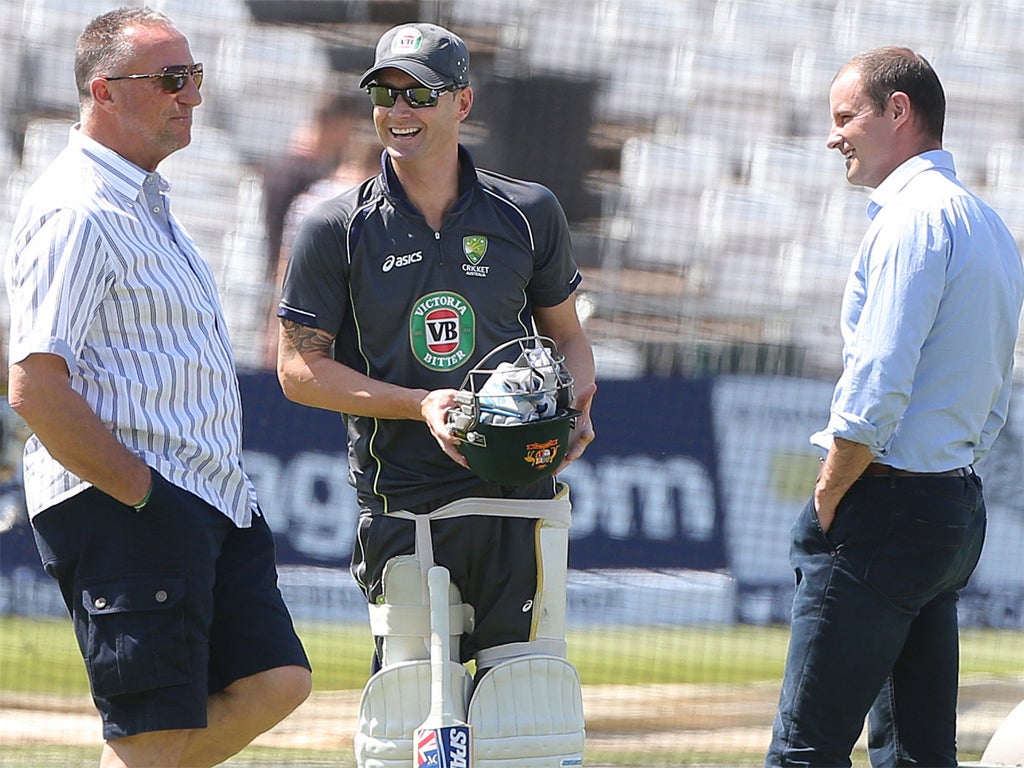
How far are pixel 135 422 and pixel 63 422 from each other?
0.19 meters

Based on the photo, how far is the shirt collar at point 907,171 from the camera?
3344 mm

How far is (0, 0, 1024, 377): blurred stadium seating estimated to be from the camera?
607 centimetres

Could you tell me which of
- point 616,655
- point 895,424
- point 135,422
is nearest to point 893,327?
point 895,424

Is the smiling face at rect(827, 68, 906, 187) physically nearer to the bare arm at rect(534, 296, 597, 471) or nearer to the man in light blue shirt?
the man in light blue shirt

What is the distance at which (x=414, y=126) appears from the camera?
10.8 ft

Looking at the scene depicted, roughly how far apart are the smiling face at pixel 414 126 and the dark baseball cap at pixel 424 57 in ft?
0.07

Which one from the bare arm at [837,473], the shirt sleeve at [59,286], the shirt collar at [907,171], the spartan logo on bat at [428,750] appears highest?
the shirt collar at [907,171]

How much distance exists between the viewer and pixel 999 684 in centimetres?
556

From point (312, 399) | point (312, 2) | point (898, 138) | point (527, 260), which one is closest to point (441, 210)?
point (527, 260)

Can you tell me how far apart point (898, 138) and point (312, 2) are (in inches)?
141

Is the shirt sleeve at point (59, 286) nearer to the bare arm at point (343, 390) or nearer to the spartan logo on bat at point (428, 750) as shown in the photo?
the bare arm at point (343, 390)

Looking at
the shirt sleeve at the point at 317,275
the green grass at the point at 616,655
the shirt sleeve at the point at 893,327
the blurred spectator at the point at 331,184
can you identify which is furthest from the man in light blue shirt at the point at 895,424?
the blurred spectator at the point at 331,184

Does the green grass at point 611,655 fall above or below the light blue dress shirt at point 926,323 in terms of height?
below

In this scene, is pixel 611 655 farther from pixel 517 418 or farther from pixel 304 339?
pixel 517 418
